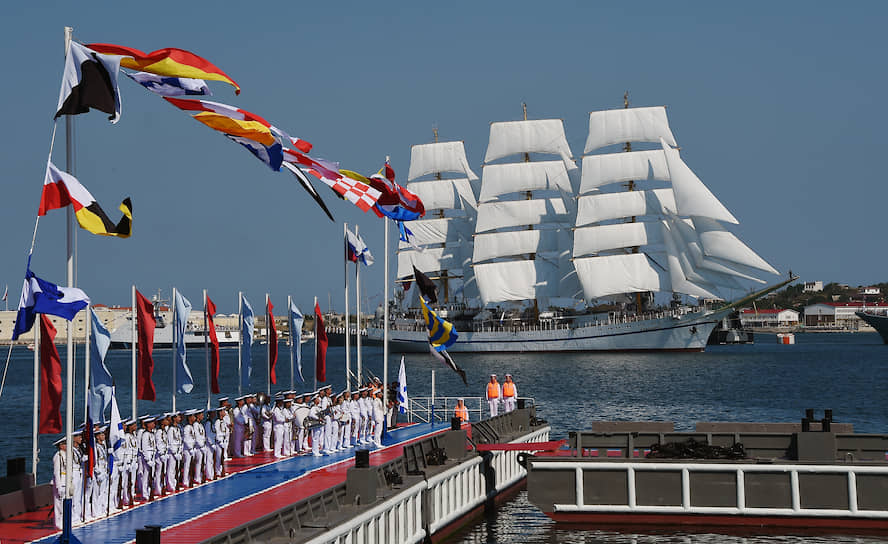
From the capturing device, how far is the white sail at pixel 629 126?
110m

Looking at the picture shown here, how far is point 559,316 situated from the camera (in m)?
123

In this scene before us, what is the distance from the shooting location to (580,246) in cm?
10819

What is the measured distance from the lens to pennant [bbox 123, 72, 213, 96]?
1459cm

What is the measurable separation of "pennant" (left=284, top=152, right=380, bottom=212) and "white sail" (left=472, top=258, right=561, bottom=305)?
94610 millimetres

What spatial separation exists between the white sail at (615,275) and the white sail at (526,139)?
42.7ft

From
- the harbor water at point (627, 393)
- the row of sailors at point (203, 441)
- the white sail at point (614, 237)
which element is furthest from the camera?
the white sail at point (614, 237)

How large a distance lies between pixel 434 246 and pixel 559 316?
55.2ft

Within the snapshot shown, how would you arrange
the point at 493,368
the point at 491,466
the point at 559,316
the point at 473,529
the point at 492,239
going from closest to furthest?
the point at 473,529 < the point at 491,466 < the point at 493,368 < the point at 492,239 < the point at 559,316

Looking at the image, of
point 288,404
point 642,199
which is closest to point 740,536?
point 288,404

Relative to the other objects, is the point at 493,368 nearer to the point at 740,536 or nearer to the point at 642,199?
the point at 642,199

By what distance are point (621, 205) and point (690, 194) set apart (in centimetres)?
1126

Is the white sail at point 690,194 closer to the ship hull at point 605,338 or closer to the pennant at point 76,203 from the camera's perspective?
the ship hull at point 605,338

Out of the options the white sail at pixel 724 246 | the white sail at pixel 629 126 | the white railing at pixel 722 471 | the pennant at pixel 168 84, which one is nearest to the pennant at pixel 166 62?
the pennant at pixel 168 84

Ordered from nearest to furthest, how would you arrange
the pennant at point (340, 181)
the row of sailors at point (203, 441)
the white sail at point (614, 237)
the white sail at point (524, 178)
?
1. the row of sailors at point (203, 441)
2. the pennant at point (340, 181)
3. the white sail at point (614, 237)
4. the white sail at point (524, 178)
